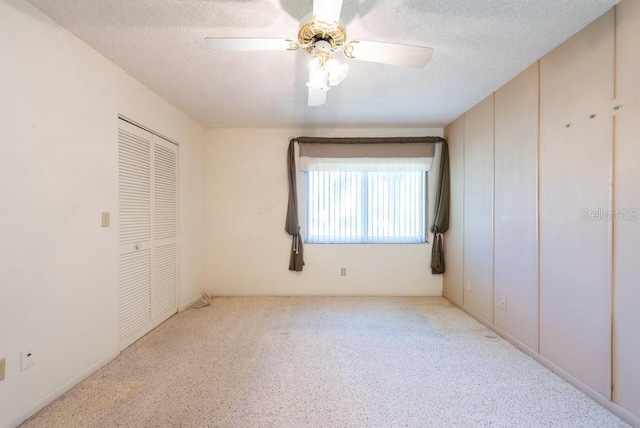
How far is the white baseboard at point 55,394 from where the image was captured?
1.45 metres

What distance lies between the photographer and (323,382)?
1823 millimetres

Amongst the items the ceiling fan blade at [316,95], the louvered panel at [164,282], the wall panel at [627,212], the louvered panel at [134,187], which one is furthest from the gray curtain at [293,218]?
the wall panel at [627,212]

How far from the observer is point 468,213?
10.1ft

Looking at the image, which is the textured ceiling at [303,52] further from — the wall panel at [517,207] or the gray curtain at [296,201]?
the gray curtain at [296,201]

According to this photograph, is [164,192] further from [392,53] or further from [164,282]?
[392,53]

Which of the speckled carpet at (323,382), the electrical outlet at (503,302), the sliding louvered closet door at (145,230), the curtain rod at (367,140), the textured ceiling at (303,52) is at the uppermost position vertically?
the textured ceiling at (303,52)

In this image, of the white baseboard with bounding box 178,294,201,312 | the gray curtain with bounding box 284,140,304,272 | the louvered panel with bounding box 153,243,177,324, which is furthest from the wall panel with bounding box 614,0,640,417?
the white baseboard with bounding box 178,294,201,312

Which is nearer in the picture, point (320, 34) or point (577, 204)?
point (320, 34)

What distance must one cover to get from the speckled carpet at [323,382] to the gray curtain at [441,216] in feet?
3.10

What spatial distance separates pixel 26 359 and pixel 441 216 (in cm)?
397

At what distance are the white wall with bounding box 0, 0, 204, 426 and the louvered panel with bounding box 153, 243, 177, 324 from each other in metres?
0.59

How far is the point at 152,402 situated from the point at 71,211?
1357mm

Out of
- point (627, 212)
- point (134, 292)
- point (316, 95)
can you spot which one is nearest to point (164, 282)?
point (134, 292)

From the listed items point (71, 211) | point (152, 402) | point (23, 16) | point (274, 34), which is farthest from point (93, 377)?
point (274, 34)
